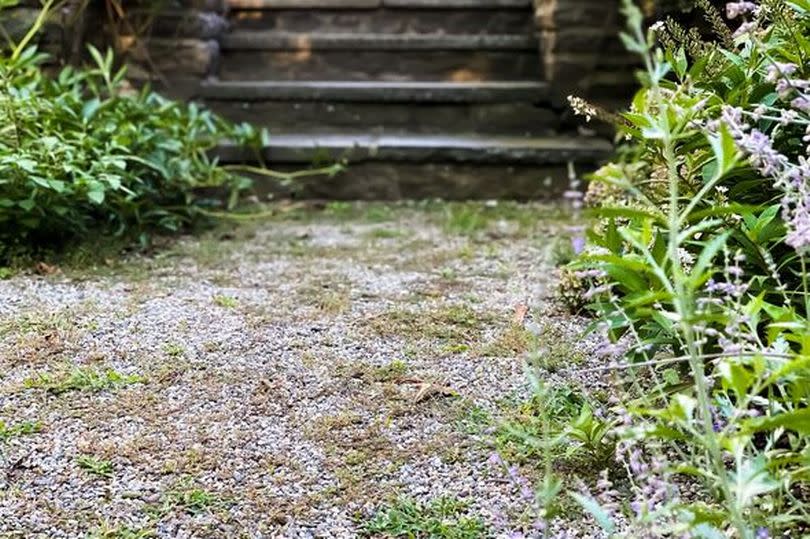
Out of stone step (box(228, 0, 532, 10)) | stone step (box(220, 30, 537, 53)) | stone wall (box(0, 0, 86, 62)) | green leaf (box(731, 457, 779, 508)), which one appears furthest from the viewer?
stone step (box(228, 0, 532, 10))

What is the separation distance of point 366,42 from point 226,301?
6.95ft

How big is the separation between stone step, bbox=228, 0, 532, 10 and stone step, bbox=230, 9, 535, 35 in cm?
3

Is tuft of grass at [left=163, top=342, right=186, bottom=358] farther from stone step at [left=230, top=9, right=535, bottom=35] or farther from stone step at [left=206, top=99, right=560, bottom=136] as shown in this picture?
stone step at [left=230, top=9, right=535, bottom=35]

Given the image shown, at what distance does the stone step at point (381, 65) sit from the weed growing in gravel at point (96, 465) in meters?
2.64

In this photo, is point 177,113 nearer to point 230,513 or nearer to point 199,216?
point 199,216

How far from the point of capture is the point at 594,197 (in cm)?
209

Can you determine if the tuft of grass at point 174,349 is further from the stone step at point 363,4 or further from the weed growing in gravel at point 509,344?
the stone step at point 363,4

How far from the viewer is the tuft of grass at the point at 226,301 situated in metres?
1.72

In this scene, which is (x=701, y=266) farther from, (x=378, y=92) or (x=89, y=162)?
(x=378, y=92)

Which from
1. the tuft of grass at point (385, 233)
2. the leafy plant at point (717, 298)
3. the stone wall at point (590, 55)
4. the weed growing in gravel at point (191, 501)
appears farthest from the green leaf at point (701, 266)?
the stone wall at point (590, 55)

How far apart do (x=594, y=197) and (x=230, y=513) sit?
4.66 ft

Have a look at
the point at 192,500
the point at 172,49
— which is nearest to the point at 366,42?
the point at 172,49

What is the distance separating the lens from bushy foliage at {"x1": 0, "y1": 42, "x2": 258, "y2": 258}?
1941 millimetres

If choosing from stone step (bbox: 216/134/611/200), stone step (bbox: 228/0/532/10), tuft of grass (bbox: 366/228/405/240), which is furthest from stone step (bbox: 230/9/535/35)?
tuft of grass (bbox: 366/228/405/240)
